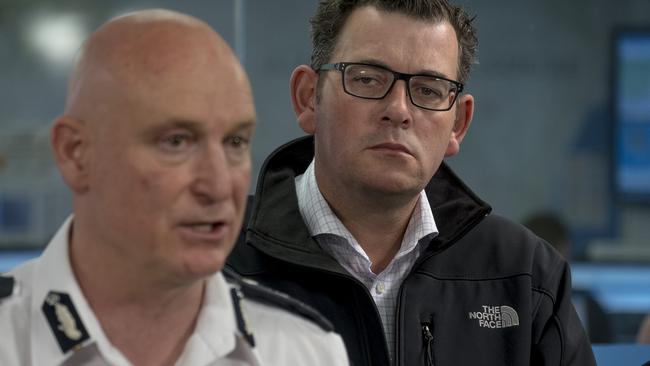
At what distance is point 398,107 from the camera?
1.67 m

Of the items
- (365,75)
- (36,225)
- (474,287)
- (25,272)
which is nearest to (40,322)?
(25,272)

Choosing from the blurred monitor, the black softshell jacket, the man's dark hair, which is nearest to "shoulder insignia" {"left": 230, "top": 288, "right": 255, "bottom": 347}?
the black softshell jacket

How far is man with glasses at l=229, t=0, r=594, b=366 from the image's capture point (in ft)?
5.49

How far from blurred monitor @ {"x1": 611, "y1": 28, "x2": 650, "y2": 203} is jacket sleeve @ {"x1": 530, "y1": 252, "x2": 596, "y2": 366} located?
7.99ft

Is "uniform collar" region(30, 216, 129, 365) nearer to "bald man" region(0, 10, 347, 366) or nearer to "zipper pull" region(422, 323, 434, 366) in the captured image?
"bald man" region(0, 10, 347, 366)

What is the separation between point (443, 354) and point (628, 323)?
2421mm

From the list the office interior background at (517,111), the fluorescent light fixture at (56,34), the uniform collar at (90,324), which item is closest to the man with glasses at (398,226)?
the uniform collar at (90,324)

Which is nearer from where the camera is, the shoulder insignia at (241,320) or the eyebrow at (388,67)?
the shoulder insignia at (241,320)

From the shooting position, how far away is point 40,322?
3.58 ft

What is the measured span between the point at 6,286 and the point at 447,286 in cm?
85

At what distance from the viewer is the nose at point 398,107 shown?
1.67m

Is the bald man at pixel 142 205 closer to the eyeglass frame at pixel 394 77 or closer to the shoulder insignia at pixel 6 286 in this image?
the shoulder insignia at pixel 6 286

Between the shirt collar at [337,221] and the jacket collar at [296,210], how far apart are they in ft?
0.07

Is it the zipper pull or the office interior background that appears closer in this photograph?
the zipper pull
